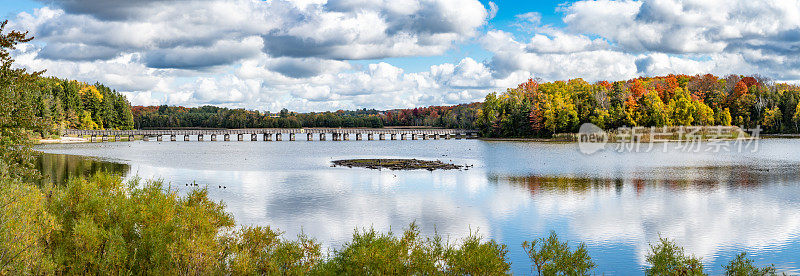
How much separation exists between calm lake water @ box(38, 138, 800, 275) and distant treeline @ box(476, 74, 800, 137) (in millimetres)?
47891

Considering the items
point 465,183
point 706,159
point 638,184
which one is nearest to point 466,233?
point 465,183

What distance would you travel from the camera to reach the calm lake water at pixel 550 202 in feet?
78.3

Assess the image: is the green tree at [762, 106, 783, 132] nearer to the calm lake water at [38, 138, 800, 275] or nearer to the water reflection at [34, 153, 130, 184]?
the calm lake water at [38, 138, 800, 275]

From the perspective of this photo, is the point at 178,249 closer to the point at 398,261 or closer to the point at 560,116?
the point at 398,261

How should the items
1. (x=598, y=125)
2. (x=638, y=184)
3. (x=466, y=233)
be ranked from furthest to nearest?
(x=598, y=125) → (x=638, y=184) → (x=466, y=233)

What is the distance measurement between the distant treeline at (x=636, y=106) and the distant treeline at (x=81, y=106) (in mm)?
87646

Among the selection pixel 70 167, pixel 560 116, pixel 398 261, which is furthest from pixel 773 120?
pixel 398 261

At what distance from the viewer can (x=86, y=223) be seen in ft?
48.3

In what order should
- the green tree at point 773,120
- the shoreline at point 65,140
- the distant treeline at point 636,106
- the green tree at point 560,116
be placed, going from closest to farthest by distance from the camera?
the shoreline at point 65,140 < the distant treeline at point 636,106 < the green tree at point 560,116 < the green tree at point 773,120

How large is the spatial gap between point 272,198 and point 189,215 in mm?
20824

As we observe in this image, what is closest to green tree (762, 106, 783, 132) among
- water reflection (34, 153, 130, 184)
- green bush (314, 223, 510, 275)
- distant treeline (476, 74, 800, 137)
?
distant treeline (476, 74, 800, 137)

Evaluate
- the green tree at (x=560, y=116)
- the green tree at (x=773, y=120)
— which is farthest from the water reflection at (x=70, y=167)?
the green tree at (x=773, y=120)

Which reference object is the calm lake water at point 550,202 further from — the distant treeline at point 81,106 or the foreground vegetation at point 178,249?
the distant treeline at point 81,106

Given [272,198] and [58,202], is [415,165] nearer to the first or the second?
[272,198]
